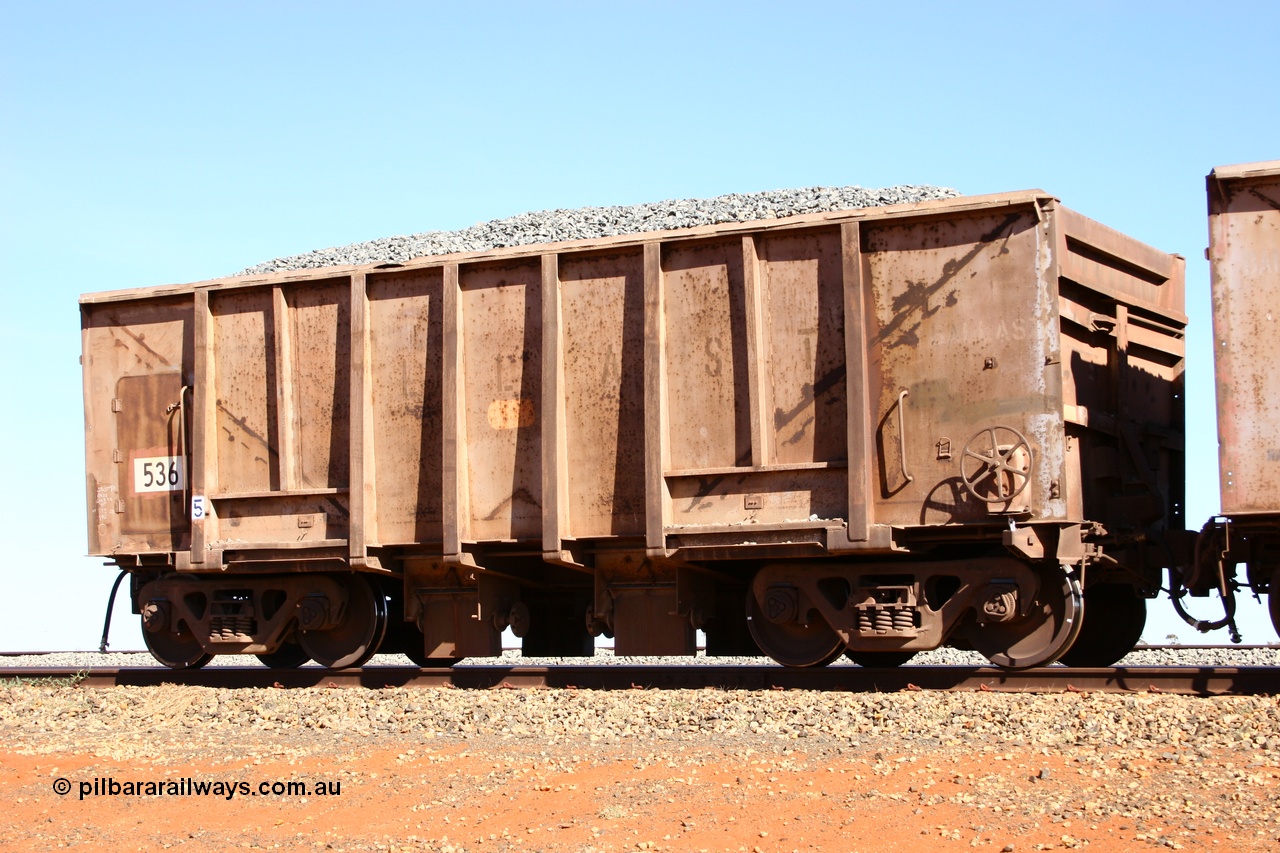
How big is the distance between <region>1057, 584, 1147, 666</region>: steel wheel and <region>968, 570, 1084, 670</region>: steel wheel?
1580 millimetres

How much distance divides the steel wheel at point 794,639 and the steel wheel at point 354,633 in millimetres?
3338

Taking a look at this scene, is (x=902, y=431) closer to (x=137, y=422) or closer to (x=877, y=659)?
(x=877, y=659)

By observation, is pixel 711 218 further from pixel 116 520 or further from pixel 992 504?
pixel 116 520

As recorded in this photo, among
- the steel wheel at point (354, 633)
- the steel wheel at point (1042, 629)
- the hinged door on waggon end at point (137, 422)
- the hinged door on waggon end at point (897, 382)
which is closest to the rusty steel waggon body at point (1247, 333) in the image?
the hinged door on waggon end at point (897, 382)

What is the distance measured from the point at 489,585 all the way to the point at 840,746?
15.3 ft

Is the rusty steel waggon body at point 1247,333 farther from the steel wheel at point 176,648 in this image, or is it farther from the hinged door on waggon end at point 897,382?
the steel wheel at point 176,648

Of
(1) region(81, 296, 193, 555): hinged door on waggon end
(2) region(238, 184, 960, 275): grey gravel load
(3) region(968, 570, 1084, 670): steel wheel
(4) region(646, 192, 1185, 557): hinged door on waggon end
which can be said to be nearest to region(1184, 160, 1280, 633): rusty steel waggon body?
(4) region(646, 192, 1185, 557): hinged door on waggon end

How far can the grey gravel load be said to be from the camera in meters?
11.5

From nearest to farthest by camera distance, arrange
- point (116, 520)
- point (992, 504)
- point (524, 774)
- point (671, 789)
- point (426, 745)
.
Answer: point (671, 789)
point (524, 774)
point (426, 745)
point (992, 504)
point (116, 520)

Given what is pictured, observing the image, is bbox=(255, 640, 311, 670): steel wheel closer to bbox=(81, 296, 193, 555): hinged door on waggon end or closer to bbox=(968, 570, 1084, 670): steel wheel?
bbox=(81, 296, 193, 555): hinged door on waggon end

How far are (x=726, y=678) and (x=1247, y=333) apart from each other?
4422 millimetres

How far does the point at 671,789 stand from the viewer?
6371 mm

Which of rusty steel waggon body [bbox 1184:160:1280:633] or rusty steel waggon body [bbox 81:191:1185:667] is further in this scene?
rusty steel waggon body [bbox 81:191:1185:667]

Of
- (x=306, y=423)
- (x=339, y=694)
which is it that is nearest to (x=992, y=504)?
(x=339, y=694)
